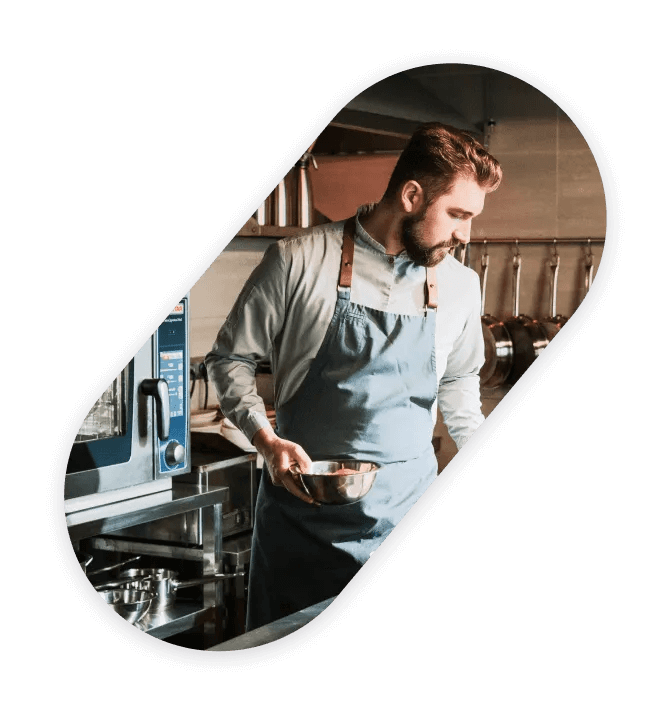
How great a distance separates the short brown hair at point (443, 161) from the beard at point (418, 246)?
0.05m

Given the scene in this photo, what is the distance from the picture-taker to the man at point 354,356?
1.47m

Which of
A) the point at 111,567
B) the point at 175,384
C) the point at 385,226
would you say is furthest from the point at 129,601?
the point at 385,226

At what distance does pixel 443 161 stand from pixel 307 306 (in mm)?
313

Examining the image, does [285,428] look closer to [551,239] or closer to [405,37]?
[405,37]

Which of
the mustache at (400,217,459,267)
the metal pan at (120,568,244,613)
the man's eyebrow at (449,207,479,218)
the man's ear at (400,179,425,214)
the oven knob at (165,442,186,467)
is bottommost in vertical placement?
the metal pan at (120,568,244,613)

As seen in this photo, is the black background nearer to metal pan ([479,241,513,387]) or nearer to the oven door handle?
the oven door handle

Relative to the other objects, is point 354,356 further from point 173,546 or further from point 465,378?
A: point 173,546

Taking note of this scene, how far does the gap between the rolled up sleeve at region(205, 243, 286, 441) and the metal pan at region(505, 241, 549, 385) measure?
1447 mm

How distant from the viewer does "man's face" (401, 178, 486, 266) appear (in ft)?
4.28

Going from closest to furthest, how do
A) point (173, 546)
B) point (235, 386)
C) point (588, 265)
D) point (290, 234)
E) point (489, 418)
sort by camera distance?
point (489, 418) → point (235, 386) → point (173, 546) → point (290, 234) → point (588, 265)

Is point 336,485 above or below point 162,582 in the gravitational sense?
above

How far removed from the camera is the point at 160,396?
5.65 feet

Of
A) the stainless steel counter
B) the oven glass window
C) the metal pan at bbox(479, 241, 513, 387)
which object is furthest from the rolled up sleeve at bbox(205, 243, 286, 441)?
the metal pan at bbox(479, 241, 513, 387)

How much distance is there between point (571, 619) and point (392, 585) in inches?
6.5
